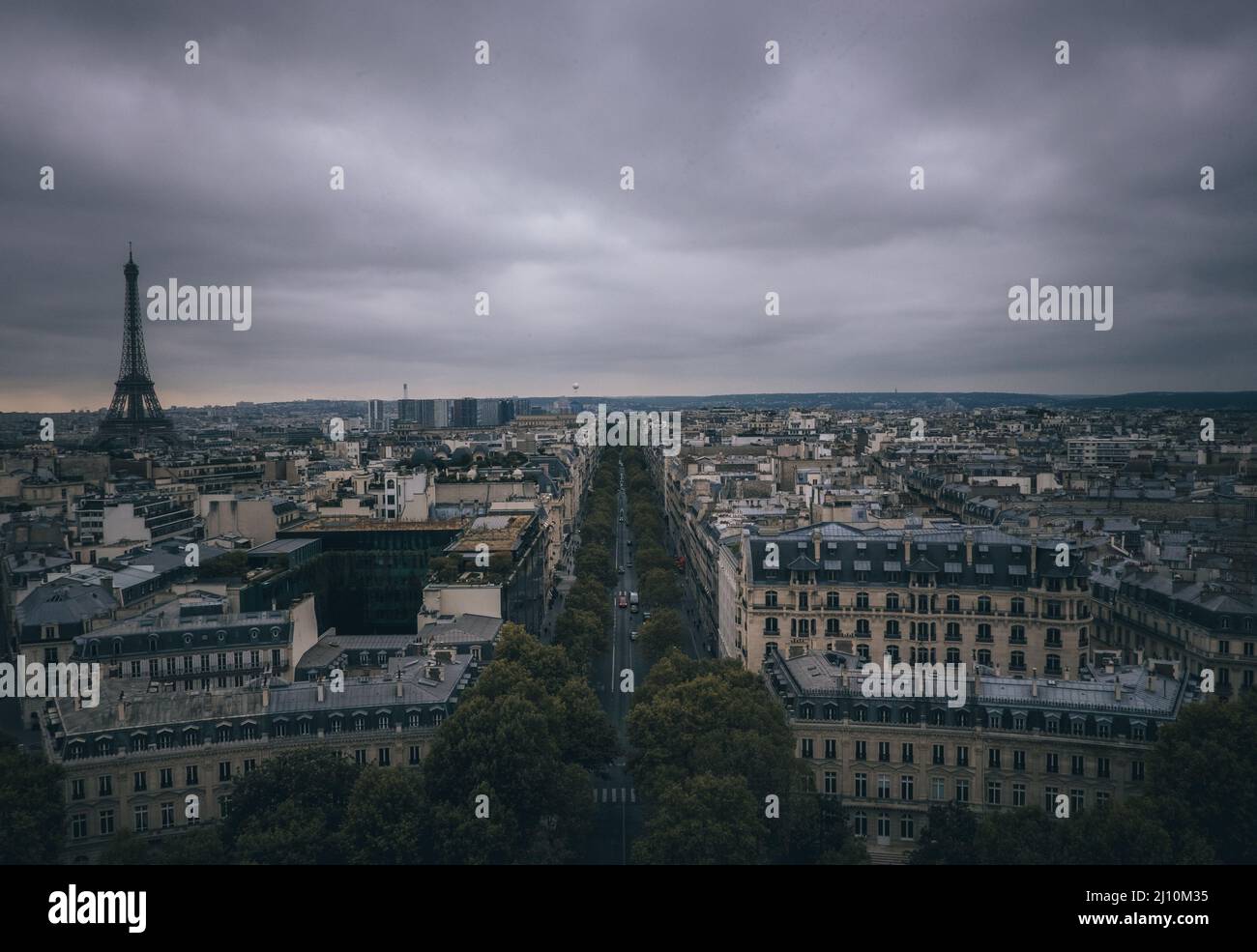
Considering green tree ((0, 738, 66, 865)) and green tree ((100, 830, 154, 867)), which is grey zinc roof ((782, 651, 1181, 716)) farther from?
green tree ((0, 738, 66, 865))

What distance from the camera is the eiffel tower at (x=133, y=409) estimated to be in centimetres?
13450

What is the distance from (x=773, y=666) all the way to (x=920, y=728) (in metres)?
8.37

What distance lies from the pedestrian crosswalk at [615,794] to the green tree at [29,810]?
1828 cm

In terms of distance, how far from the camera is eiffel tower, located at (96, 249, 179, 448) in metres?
134

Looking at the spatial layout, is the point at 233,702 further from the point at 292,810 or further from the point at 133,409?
the point at 133,409

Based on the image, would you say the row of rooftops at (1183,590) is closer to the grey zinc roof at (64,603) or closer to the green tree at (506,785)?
the green tree at (506,785)

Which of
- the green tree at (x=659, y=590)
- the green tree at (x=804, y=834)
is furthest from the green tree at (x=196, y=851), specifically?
the green tree at (x=659, y=590)

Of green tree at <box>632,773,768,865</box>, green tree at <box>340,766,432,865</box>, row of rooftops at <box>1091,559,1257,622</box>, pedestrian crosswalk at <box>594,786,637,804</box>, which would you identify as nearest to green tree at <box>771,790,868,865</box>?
green tree at <box>632,773,768,865</box>

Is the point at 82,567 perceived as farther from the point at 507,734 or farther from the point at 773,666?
the point at 773,666

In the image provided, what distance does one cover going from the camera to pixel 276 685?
1428 inches

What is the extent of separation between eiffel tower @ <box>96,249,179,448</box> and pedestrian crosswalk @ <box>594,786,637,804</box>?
116699mm

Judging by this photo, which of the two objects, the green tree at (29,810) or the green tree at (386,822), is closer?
the green tree at (29,810)
